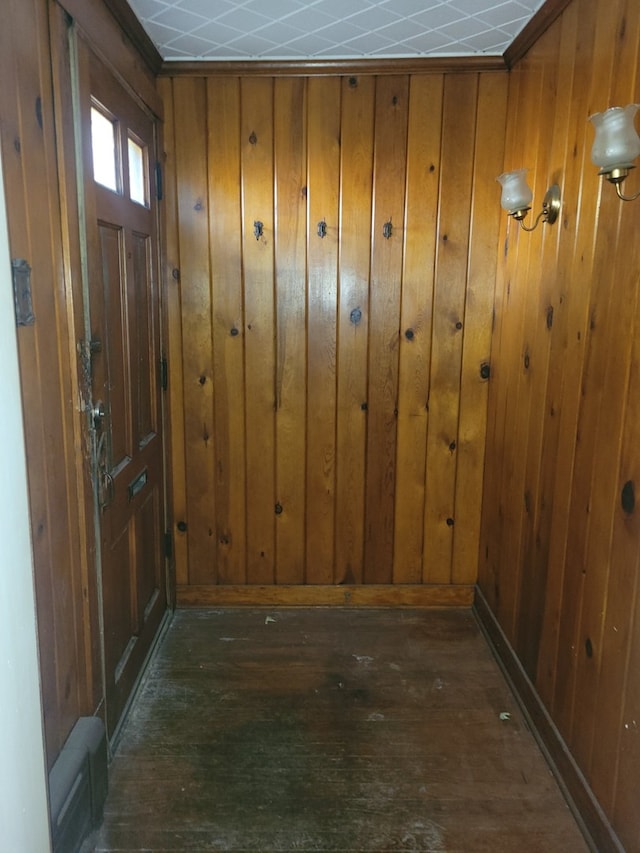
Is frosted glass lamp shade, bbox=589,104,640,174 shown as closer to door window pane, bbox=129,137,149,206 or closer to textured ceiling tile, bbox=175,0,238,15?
textured ceiling tile, bbox=175,0,238,15

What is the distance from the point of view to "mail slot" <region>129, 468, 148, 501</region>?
2.10 meters

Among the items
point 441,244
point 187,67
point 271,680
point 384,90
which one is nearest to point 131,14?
point 187,67

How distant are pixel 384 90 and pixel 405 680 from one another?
7.45ft

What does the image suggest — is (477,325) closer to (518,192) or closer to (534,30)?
(518,192)

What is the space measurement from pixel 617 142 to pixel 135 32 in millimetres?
1569

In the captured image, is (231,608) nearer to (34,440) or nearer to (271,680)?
(271,680)

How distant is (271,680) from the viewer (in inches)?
90.0

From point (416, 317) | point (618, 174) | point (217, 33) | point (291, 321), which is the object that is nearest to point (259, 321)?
point (291, 321)

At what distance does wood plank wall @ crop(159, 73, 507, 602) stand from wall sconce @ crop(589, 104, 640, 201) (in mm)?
1174

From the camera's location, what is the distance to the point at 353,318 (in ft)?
8.55

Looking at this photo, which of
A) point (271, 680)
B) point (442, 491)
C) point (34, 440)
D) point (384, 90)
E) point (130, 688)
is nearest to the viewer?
point (34, 440)

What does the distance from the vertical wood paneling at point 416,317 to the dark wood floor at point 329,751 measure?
0.45 m

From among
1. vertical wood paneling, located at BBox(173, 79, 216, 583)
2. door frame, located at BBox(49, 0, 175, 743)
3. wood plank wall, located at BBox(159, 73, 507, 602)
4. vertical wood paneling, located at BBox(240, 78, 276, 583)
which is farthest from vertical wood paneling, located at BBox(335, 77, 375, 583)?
door frame, located at BBox(49, 0, 175, 743)

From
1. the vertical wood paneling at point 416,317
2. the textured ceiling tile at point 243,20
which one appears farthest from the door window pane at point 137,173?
the vertical wood paneling at point 416,317
